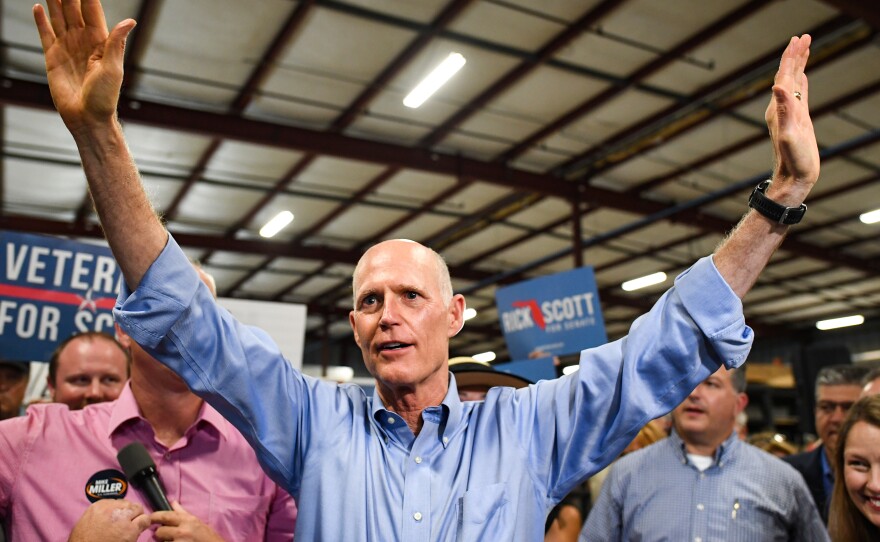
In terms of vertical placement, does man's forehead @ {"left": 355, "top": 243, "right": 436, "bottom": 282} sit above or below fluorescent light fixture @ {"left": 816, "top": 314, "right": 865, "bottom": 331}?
below

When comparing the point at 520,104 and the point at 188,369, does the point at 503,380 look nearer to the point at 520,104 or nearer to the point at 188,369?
the point at 188,369

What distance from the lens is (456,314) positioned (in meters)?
1.79

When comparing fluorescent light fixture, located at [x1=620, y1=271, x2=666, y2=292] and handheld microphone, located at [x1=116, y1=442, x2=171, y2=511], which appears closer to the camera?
handheld microphone, located at [x1=116, y1=442, x2=171, y2=511]

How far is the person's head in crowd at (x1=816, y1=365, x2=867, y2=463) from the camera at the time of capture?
3.41m

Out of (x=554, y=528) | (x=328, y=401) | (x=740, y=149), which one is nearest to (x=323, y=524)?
(x=328, y=401)

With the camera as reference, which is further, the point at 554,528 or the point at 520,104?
the point at 520,104

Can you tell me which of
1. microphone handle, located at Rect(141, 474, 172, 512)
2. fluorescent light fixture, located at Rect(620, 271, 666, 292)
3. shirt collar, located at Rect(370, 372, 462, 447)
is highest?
fluorescent light fixture, located at Rect(620, 271, 666, 292)

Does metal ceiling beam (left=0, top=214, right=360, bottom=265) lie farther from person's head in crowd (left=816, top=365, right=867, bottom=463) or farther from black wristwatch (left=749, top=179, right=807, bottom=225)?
black wristwatch (left=749, top=179, right=807, bottom=225)

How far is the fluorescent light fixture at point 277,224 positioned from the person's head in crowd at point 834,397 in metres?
9.28

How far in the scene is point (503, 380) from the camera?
8.82 feet

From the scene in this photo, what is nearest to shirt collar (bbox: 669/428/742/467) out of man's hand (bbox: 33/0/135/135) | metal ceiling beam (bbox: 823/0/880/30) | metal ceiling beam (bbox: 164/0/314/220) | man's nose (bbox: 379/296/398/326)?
man's nose (bbox: 379/296/398/326)

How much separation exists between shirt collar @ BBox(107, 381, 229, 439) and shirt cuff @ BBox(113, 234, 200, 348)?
59cm

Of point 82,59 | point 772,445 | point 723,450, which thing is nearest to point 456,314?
point 82,59

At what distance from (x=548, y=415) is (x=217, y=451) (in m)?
0.88
